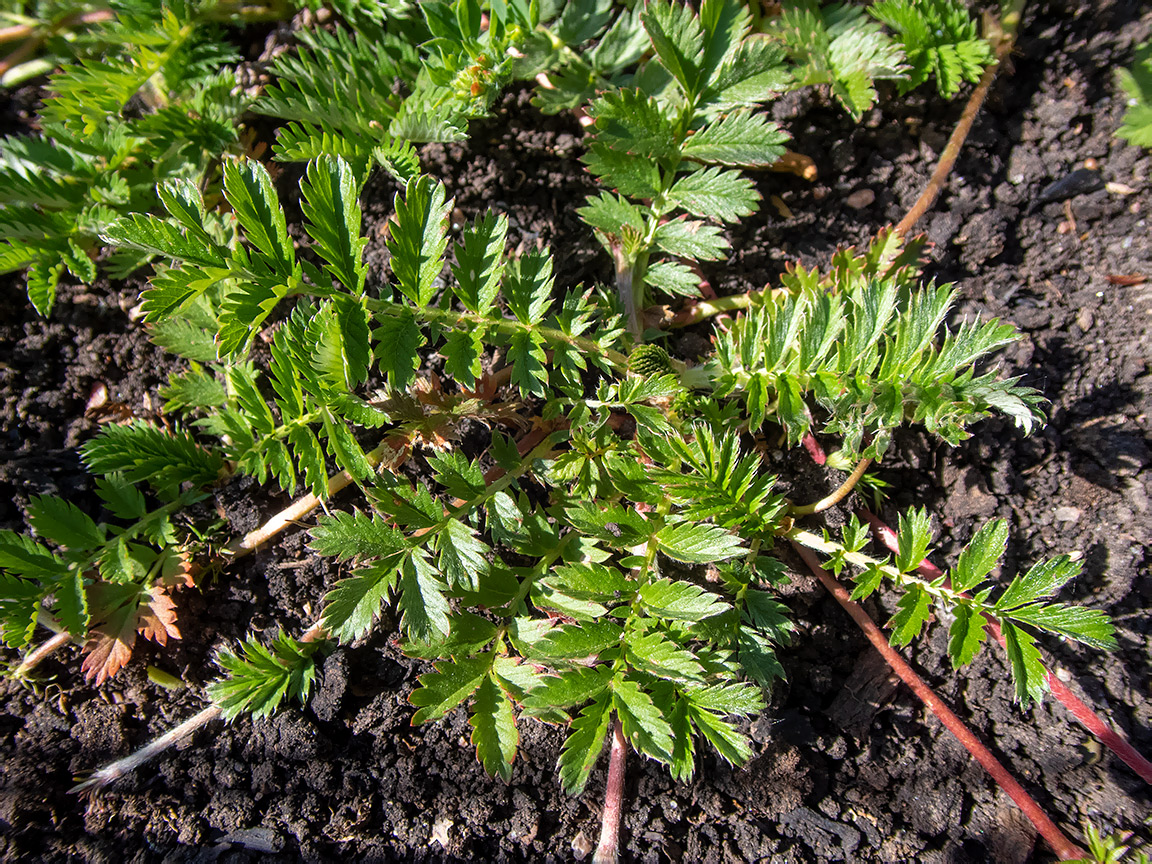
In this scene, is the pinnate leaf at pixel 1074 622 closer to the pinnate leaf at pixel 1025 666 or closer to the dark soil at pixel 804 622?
the pinnate leaf at pixel 1025 666

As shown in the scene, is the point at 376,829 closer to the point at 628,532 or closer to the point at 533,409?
the point at 628,532

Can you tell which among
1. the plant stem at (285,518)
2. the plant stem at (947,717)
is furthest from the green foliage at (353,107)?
the plant stem at (947,717)

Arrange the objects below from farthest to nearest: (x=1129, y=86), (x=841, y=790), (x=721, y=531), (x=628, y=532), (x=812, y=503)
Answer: (x=1129, y=86), (x=812, y=503), (x=841, y=790), (x=628, y=532), (x=721, y=531)

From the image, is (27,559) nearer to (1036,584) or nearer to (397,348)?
(397,348)

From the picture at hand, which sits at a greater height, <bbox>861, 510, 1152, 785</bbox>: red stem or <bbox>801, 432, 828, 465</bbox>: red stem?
<bbox>801, 432, 828, 465</bbox>: red stem

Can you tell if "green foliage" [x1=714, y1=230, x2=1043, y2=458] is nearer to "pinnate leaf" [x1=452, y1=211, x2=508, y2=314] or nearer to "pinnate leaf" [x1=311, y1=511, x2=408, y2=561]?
"pinnate leaf" [x1=452, y1=211, x2=508, y2=314]

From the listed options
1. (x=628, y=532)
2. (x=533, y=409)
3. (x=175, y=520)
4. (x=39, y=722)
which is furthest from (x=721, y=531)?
(x=39, y=722)

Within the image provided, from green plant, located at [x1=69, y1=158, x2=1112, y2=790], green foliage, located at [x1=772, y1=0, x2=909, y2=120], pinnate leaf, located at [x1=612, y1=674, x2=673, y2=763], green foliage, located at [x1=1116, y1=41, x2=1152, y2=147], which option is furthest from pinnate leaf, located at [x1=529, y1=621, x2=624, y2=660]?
green foliage, located at [x1=1116, y1=41, x2=1152, y2=147]
